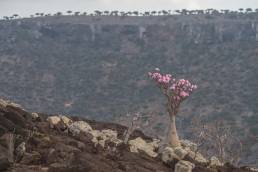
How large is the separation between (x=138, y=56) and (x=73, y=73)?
14917 mm

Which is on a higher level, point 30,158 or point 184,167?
point 30,158

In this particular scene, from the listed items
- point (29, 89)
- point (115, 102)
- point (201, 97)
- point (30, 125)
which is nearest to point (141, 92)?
point (115, 102)

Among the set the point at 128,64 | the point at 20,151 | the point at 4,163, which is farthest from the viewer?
the point at 128,64

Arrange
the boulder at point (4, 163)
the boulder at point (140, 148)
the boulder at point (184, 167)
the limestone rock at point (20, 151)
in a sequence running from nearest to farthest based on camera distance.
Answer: the boulder at point (4, 163) → the limestone rock at point (20, 151) → the boulder at point (184, 167) → the boulder at point (140, 148)

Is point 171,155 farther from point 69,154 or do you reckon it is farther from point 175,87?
point 175,87

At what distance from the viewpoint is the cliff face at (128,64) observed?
82812 mm

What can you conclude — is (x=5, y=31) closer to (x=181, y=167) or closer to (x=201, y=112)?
(x=201, y=112)

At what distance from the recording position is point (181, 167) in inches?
587

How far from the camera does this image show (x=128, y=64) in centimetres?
10600

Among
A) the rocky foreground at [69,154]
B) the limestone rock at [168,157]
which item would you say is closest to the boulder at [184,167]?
the rocky foreground at [69,154]

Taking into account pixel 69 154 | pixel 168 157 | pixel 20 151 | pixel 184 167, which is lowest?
pixel 168 157

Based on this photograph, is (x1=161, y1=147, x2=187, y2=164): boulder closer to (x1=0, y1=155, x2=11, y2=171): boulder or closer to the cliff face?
(x1=0, y1=155, x2=11, y2=171): boulder

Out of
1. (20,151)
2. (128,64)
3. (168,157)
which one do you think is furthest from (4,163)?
(128,64)

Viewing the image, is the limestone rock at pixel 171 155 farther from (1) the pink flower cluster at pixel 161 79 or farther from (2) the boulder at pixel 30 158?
(2) the boulder at pixel 30 158
